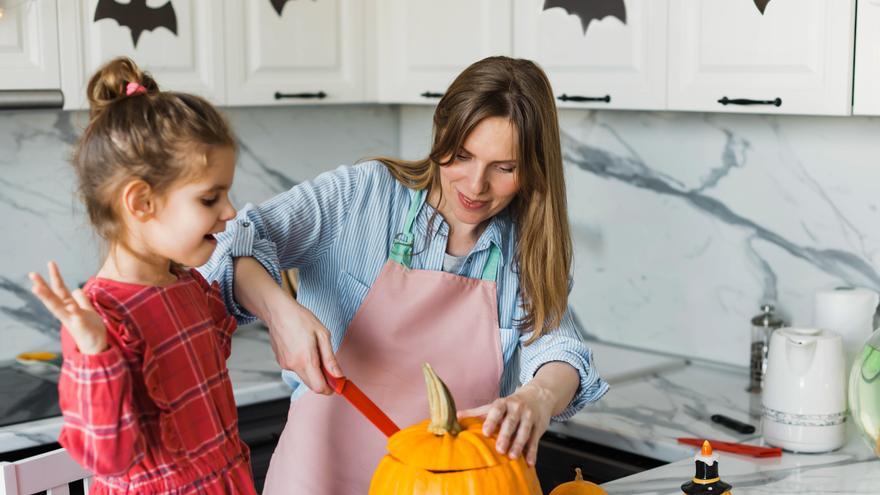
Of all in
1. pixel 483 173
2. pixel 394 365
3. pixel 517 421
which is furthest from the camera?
pixel 394 365

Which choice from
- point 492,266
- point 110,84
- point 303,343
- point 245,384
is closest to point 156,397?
point 303,343

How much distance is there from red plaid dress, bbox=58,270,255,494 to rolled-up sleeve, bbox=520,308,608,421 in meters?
0.47

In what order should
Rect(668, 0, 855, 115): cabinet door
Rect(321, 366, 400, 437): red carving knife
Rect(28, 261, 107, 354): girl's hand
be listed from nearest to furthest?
Rect(28, 261, 107, 354): girl's hand, Rect(321, 366, 400, 437): red carving knife, Rect(668, 0, 855, 115): cabinet door

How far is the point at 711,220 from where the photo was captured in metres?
2.58

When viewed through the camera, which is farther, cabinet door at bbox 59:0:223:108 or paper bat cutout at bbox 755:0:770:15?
cabinet door at bbox 59:0:223:108

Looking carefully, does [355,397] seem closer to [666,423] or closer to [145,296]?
[145,296]

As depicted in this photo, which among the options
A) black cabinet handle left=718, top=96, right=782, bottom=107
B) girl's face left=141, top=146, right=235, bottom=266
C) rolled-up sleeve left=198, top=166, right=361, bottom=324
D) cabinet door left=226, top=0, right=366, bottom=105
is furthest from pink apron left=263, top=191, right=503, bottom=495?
cabinet door left=226, top=0, right=366, bottom=105

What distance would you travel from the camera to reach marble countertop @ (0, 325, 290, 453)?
2.16 m

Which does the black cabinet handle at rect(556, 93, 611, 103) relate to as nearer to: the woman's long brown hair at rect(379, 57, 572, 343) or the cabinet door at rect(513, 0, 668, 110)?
the cabinet door at rect(513, 0, 668, 110)

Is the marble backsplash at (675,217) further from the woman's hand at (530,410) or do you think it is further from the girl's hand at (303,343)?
the girl's hand at (303,343)

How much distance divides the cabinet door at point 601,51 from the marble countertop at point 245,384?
34.9 inches

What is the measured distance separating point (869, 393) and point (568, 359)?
63 cm

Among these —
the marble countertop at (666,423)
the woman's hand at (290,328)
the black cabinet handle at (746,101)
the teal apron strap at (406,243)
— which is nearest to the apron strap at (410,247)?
the teal apron strap at (406,243)

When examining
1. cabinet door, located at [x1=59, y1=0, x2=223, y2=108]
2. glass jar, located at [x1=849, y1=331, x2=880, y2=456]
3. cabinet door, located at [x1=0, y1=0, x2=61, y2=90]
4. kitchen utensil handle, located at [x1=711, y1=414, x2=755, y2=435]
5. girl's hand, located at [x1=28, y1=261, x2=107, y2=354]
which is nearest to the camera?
girl's hand, located at [x1=28, y1=261, x2=107, y2=354]
